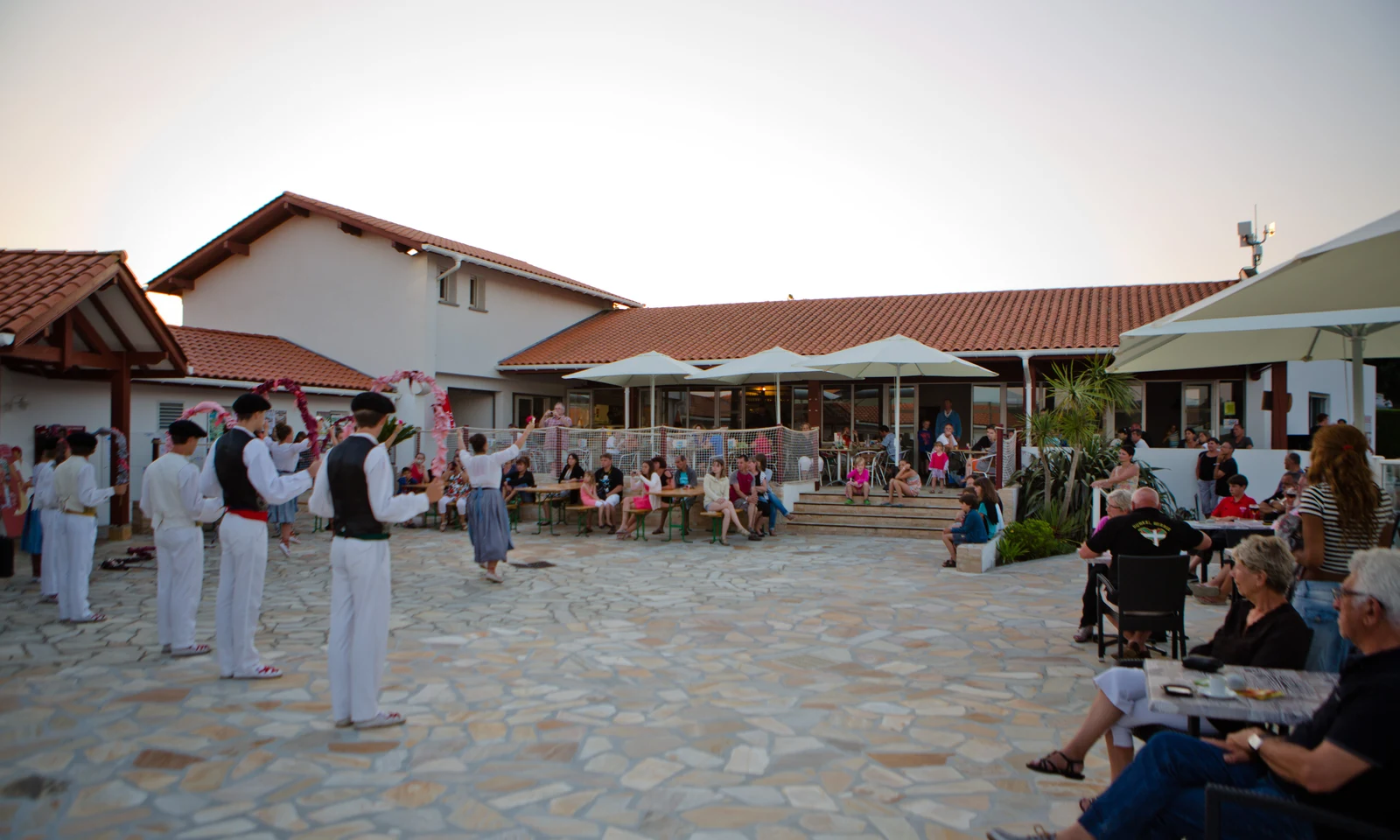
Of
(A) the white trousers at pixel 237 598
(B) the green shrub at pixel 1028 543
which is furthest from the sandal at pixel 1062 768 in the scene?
(B) the green shrub at pixel 1028 543

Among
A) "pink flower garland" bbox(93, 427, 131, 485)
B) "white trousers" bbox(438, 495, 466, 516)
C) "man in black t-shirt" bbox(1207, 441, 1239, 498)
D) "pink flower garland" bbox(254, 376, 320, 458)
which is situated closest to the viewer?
"pink flower garland" bbox(254, 376, 320, 458)

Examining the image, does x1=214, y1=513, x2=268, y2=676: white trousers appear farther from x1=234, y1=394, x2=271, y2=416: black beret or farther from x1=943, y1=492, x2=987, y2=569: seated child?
x1=943, y1=492, x2=987, y2=569: seated child

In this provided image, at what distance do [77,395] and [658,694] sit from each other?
41.9 feet

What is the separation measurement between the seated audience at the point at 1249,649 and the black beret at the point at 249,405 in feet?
17.5

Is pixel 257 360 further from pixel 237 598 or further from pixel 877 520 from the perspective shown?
pixel 237 598

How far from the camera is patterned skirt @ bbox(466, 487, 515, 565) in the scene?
31.8ft

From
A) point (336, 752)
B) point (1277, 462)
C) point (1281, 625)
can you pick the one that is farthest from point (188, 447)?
point (1277, 462)

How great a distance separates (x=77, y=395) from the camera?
13.5 meters

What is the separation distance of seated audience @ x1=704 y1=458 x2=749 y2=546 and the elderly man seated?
10.4m

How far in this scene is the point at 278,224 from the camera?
2130 cm

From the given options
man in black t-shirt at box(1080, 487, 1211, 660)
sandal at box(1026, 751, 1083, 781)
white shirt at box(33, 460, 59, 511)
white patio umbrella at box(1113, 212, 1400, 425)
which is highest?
white patio umbrella at box(1113, 212, 1400, 425)

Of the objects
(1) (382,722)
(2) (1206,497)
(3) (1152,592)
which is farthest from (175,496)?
(2) (1206,497)

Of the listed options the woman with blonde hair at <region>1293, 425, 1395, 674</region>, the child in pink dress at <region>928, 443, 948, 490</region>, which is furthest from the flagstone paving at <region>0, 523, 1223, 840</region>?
the child in pink dress at <region>928, 443, 948, 490</region>

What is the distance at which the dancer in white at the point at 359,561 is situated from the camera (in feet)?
15.6
